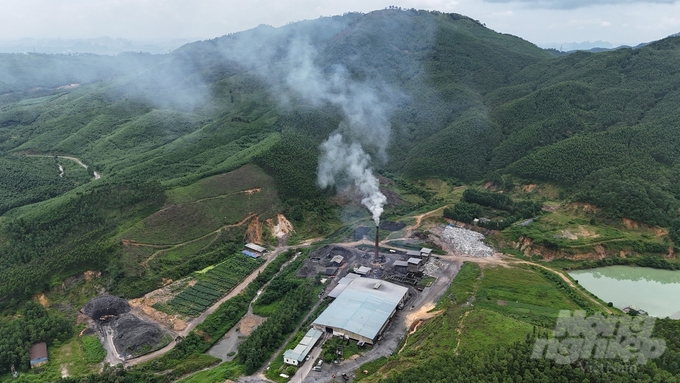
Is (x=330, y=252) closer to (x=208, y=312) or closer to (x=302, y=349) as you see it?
(x=208, y=312)

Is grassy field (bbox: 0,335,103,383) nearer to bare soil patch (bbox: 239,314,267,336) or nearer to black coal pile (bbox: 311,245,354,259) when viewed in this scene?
bare soil patch (bbox: 239,314,267,336)

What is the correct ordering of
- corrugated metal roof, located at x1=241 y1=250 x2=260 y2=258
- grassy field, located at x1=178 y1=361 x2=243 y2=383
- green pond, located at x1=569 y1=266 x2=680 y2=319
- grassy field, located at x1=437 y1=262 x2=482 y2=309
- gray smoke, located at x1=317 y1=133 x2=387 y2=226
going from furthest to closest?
gray smoke, located at x1=317 y1=133 x2=387 y2=226 < corrugated metal roof, located at x1=241 y1=250 x2=260 y2=258 < green pond, located at x1=569 y1=266 x2=680 y2=319 < grassy field, located at x1=437 y1=262 x2=482 y2=309 < grassy field, located at x1=178 y1=361 x2=243 y2=383

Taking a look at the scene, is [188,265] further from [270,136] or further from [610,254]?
[610,254]

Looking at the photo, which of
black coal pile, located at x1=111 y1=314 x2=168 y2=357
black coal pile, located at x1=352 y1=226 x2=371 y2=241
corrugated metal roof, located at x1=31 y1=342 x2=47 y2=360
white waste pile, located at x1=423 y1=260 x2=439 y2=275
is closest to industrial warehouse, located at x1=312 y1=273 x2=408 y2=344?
white waste pile, located at x1=423 y1=260 x2=439 y2=275

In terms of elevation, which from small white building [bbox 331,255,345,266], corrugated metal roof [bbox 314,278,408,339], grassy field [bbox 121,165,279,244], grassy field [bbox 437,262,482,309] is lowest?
grassy field [bbox 437,262,482,309]

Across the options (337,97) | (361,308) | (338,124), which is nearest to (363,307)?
(361,308)

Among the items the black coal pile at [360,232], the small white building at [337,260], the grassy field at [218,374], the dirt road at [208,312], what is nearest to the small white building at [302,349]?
the grassy field at [218,374]
